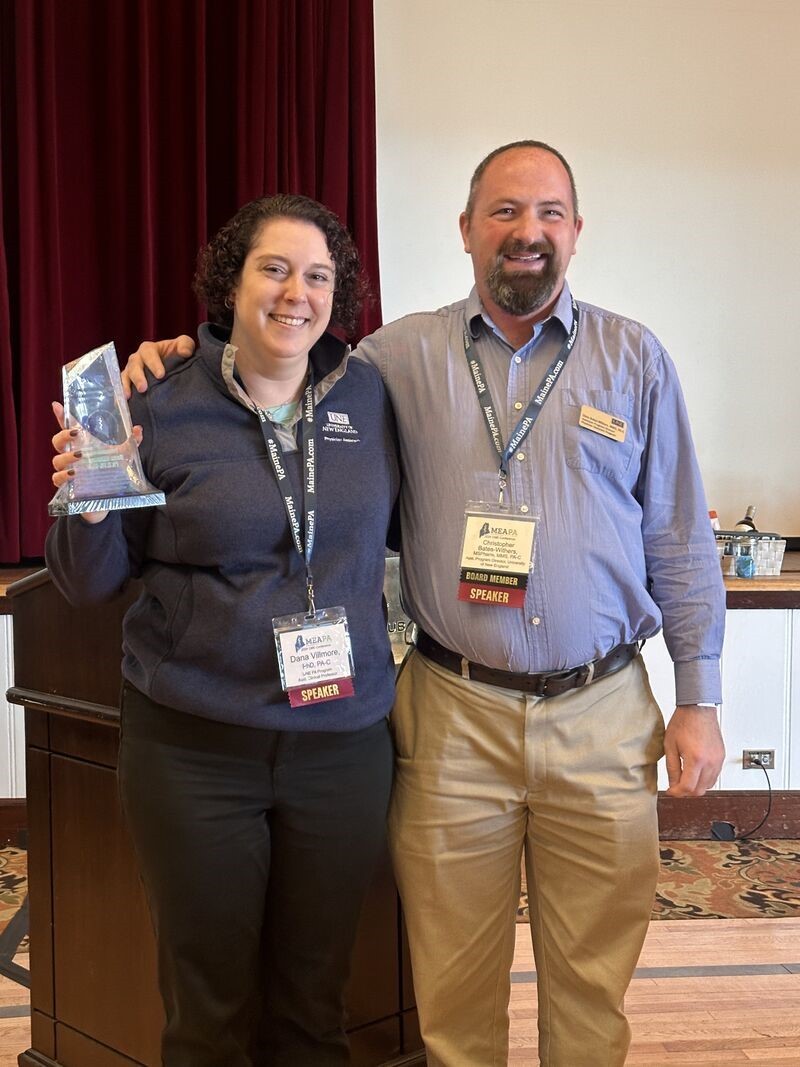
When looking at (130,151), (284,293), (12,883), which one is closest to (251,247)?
(284,293)

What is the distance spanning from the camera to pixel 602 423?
1852 millimetres

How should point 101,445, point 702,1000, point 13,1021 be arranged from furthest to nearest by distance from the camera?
1. point 702,1000
2. point 13,1021
3. point 101,445

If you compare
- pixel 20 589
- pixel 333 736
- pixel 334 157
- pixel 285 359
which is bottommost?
pixel 333 736

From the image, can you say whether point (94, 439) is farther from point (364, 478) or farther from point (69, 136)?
point (69, 136)

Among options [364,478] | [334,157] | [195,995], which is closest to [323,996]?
[195,995]

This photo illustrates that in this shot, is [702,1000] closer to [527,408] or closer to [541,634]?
[541,634]

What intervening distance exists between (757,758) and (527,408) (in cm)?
251

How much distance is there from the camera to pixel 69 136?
382cm

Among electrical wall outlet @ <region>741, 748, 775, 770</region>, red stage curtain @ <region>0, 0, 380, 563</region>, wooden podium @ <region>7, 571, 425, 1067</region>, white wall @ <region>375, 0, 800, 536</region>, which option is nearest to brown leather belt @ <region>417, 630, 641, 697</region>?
wooden podium @ <region>7, 571, 425, 1067</region>

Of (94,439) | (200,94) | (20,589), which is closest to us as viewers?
(94,439)

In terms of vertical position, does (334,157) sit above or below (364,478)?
above

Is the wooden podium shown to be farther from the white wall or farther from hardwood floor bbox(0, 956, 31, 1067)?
the white wall

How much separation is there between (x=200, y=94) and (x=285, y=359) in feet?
8.36

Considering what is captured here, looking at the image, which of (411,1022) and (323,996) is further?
(411,1022)
